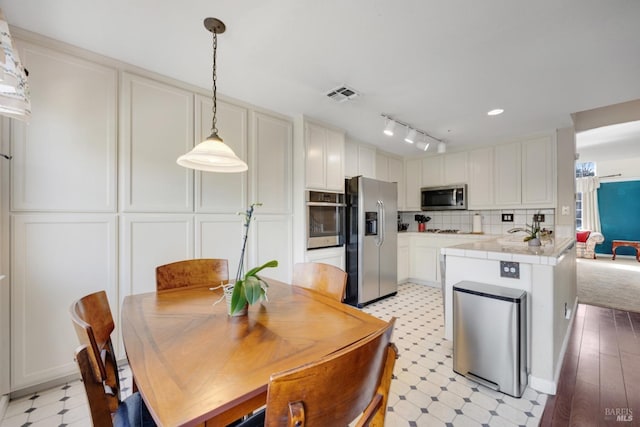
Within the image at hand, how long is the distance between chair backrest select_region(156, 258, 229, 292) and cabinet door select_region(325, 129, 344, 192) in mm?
1742

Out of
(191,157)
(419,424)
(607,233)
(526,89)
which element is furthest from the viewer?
(607,233)

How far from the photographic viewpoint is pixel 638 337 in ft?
8.28

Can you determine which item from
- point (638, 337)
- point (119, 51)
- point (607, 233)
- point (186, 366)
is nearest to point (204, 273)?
point (186, 366)

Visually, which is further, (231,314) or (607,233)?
(607,233)

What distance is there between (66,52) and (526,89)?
11.9 feet

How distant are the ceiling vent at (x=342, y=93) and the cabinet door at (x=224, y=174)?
2.94 feet

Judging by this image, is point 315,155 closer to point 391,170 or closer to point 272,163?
point 272,163

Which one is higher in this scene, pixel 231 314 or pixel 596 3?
pixel 596 3

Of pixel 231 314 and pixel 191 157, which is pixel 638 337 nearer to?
pixel 231 314

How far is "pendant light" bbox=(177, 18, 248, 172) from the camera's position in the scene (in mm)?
1383

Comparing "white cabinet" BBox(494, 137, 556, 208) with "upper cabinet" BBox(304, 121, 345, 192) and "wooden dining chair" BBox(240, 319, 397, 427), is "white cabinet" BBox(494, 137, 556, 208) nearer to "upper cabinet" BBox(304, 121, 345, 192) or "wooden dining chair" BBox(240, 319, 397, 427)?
"upper cabinet" BBox(304, 121, 345, 192)

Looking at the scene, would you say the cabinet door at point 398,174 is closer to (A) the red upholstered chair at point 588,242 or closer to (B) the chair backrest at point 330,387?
(B) the chair backrest at point 330,387

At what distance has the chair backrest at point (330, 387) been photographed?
52cm

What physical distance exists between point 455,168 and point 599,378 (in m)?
3.18
